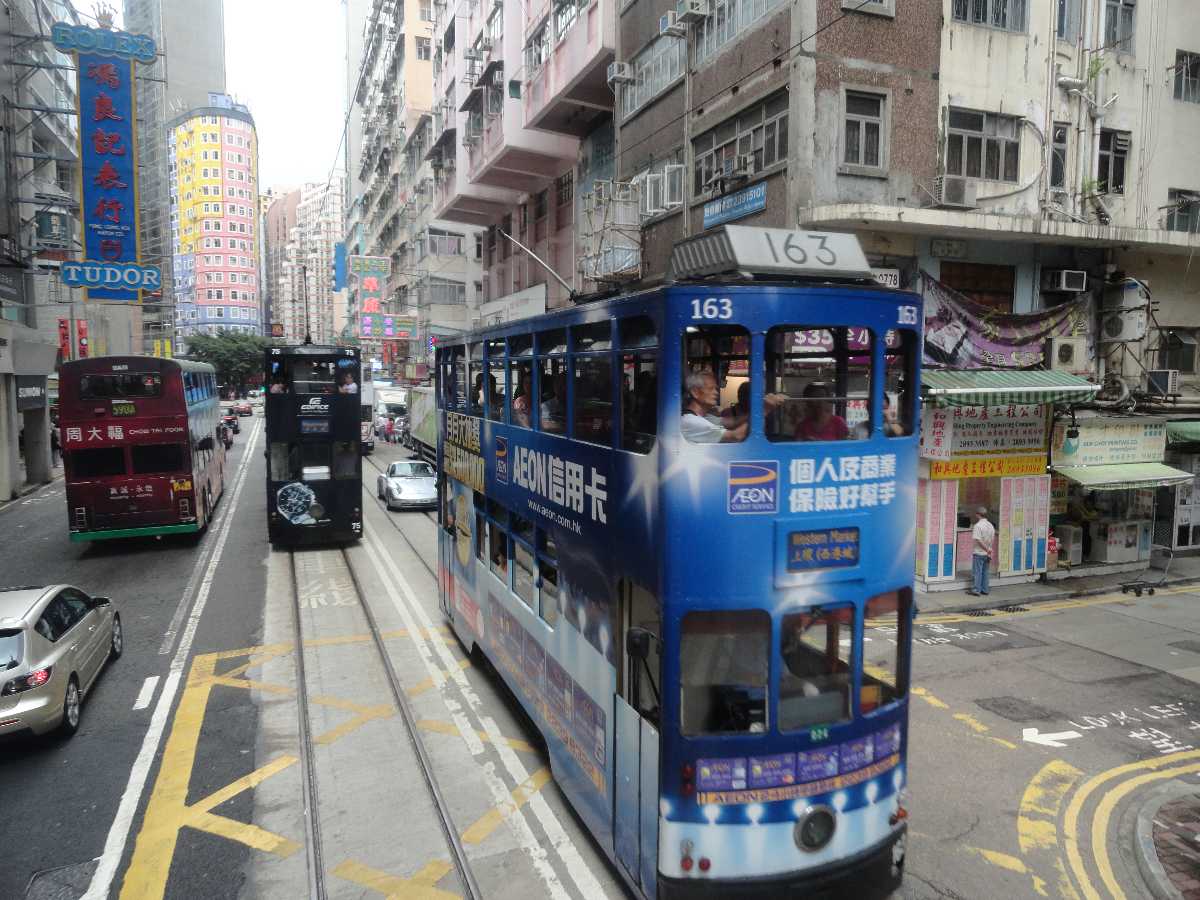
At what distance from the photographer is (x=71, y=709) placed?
883 centimetres

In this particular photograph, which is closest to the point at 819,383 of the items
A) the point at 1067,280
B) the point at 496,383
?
the point at 496,383

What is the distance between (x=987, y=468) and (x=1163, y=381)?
5853 millimetres

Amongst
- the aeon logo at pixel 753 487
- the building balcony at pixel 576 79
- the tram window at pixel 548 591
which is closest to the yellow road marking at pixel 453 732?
the tram window at pixel 548 591

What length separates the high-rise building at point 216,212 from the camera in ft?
349

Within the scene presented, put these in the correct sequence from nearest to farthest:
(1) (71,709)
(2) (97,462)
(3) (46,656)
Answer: (3) (46,656), (1) (71,709), (2) (97,462)

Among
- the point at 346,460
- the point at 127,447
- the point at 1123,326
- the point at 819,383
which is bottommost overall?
the point at 346,460

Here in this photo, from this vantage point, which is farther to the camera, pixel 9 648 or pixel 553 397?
pixel 9 648

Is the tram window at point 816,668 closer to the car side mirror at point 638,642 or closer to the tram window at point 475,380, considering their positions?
the car side mirror at point 638,642

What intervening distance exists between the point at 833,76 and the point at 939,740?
11.3 meters

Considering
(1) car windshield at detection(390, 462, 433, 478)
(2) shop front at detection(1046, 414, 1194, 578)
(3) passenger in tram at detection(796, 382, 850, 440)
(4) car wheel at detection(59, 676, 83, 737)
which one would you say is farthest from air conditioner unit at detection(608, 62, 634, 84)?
(4) car wheel at detection(59, 676, 83, 737)

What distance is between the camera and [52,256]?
27828mm

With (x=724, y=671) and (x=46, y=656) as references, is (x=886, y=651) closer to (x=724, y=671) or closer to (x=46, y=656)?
(x=724, y=671)

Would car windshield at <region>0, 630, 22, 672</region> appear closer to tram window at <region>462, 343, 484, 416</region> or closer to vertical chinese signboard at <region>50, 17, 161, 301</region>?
tram window at <region>462, 343, 484, 416</region>

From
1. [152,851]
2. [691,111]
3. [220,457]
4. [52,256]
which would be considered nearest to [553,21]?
[691,111]
